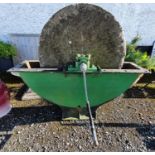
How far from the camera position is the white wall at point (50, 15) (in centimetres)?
570

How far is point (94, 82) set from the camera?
13.1 ft

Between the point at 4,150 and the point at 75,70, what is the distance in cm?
149

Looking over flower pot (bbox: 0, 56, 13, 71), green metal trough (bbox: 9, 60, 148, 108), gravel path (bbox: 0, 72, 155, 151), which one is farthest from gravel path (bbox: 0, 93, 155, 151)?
flower pot (bbox: 0, 56, 13, 71)

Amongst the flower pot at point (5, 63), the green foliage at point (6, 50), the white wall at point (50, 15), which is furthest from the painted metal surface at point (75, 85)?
the flower pot at point (5, 63)

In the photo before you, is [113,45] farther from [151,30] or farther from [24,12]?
[24,12]

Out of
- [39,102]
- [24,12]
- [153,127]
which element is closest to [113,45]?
[153,127]

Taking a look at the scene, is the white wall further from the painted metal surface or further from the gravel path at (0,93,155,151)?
the painted metal surface

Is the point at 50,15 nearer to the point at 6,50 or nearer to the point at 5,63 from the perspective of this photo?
the point at 6,50

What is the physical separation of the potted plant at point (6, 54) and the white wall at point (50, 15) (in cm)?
39

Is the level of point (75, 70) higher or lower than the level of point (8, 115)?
higher

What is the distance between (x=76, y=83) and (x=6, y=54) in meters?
2.38

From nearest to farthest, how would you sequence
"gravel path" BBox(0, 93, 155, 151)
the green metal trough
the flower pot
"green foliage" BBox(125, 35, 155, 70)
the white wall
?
"gravel path" BBox(0, 93, 155, 151), the green metal trough, "green foliage" BBox(125, 35, 155, 70), the white wall, the flower pot

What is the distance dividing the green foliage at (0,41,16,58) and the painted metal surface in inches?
72.3

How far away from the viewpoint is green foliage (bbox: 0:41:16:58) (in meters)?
5.70
